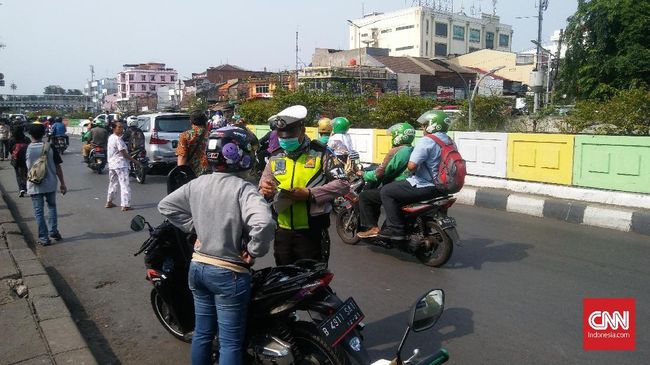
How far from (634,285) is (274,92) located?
55.4ft

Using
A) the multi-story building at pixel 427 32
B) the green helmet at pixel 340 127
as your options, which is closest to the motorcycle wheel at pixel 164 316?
the green helmet at pixel 340 127

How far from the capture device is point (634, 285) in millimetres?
5191

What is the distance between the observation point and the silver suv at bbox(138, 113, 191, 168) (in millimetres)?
13320

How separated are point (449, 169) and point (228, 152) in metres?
3.52

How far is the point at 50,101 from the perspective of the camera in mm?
114062

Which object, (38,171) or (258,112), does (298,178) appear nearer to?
(38,171)

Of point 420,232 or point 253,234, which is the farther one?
point 420,232

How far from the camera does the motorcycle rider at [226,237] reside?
2.82 meters

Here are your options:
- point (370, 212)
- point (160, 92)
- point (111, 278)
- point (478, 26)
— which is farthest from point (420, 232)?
point (478, 26)

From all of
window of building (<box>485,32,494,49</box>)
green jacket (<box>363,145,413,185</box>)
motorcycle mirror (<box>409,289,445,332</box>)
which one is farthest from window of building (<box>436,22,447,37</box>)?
motorcycle mirror (<box>409,289,445,332</box>)

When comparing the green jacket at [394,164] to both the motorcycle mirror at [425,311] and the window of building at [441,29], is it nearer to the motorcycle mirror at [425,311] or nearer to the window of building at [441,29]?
the motorcycle mirror at [425,311]

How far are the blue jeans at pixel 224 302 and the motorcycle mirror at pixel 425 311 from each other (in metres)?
0.98

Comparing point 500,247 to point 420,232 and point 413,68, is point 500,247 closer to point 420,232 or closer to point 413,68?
point 420,232

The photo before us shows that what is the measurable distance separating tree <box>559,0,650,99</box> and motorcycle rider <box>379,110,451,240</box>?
85.8 feet
